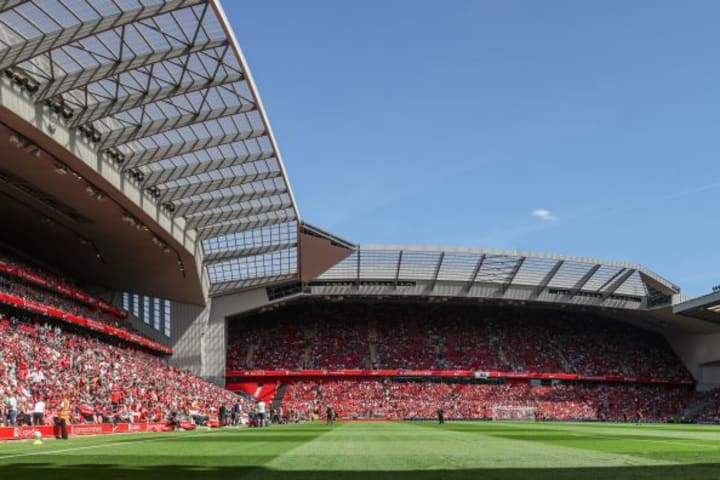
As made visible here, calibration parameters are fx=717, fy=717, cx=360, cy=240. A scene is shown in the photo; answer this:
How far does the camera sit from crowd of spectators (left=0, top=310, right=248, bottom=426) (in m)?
29.7

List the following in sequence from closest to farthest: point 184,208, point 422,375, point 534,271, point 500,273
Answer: point 184,208
point 500,273
point 534,271
point 422,375

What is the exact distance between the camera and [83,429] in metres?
26.4

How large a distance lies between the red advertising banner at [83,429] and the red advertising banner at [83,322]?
11.4 meters

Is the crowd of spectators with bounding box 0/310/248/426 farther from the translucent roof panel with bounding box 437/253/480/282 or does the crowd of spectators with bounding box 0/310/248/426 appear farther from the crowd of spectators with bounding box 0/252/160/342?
the translucent roof panel with bounding box 437/253/480/282

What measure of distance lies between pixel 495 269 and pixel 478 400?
42.7ft

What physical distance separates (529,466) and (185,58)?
77.1 feet

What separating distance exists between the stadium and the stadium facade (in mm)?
142

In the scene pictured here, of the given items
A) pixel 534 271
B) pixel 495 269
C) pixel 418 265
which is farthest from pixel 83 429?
pixel 534 271

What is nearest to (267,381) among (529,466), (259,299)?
(259,299)

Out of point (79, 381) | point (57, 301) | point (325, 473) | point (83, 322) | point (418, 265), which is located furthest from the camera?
point (418, 265)

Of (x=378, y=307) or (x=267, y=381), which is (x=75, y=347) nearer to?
(x=267, y=381)

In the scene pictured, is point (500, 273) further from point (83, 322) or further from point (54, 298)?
point (54, 298)

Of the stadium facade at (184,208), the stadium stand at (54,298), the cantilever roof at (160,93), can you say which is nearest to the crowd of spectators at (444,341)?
the stadium facade at (184,208)

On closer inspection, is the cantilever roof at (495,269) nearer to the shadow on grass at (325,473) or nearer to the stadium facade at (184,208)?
the stadium facade at (184,208)
